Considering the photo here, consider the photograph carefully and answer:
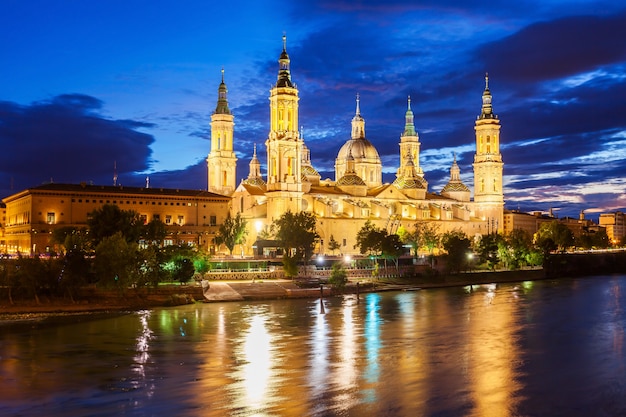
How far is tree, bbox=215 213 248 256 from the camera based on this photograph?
3068 inches

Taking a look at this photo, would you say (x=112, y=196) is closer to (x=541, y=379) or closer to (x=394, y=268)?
(x=394, y=268)

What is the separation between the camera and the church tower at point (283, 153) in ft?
272

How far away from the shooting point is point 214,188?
96562 millimetres

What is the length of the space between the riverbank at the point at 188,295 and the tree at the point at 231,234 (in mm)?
18502

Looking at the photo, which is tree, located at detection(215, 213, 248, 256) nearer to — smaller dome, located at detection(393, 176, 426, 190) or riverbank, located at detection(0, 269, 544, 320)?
riverbank, located at detection(0, 269, 544, 320)

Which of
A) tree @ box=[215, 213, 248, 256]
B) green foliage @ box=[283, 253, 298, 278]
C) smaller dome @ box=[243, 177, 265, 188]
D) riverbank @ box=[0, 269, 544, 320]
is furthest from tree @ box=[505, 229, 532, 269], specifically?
green foliage @ box=[283, 253, 298, 278]

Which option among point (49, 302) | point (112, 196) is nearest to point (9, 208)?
point (112, 196)

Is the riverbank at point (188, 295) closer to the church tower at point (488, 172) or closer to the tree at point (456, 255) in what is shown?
the tree at point (456, 255)

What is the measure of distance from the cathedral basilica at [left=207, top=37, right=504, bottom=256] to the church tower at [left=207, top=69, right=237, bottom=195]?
0.44ft

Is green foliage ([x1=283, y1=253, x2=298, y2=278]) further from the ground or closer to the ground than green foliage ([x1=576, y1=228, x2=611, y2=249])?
closer to the ground

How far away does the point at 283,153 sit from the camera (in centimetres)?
8275

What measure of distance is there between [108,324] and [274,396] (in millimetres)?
19916

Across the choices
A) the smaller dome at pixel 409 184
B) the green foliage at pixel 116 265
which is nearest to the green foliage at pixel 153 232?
the green foliage at pixel 116 265

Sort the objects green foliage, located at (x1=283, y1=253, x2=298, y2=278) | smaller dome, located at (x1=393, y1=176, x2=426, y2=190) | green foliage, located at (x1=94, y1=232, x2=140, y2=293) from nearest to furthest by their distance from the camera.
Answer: green foliage, located at (x1=94, y1=232, x2=140, y2=293)
green foliage, located at (x1=283, y1=253, x2=298, y2=278)
smaller dome, located at (x1=393, y1=176, x2=426, y2=190)
